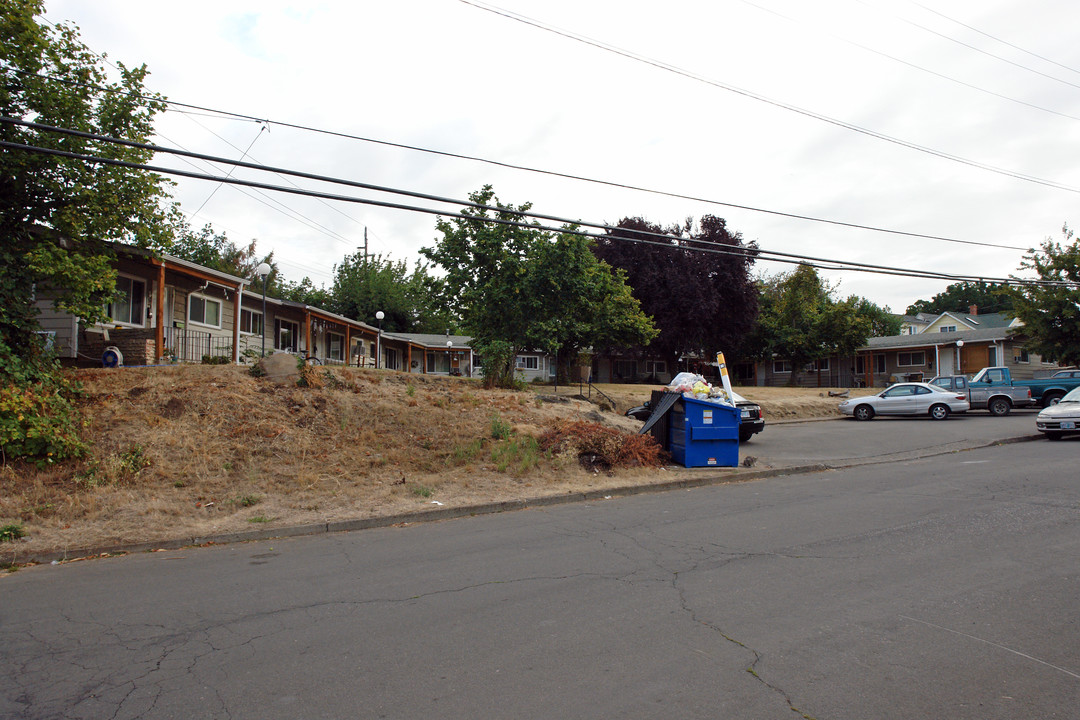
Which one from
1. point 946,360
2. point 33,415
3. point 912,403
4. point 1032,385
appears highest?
point 946,360

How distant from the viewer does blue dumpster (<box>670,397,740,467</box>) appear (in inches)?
523

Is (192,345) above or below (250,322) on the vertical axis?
below

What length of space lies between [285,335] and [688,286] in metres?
21.2

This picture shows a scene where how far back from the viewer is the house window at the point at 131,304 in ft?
60.0

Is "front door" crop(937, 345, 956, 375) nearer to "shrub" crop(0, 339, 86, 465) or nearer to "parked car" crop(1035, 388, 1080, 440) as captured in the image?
"parked car" crop(1035, 388, 1080, 440)

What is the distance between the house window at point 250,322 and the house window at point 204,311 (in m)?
1.38

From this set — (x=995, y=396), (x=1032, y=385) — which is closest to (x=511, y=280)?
(x=995, y=396)

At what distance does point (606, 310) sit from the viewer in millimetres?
25859

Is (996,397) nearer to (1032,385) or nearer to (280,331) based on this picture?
(1032,385)

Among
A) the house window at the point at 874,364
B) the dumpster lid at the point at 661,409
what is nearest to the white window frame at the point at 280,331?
the dumpster lid at the point at 661,409

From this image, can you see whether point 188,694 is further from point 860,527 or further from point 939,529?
point 939,529

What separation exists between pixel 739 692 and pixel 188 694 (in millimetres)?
3325

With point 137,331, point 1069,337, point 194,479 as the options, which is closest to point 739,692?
point 194,479

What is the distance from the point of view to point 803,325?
45250mm
